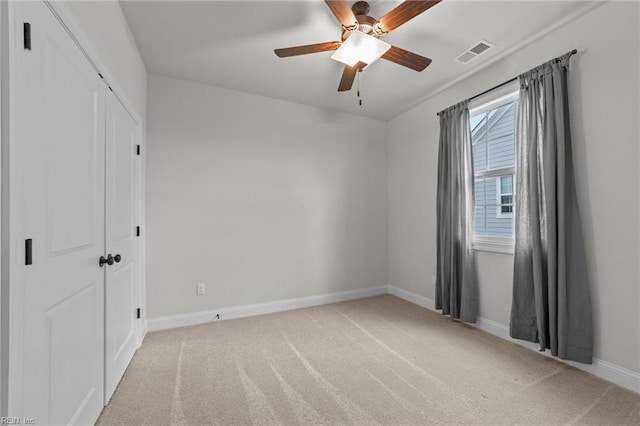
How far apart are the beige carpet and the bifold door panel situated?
0.46 m

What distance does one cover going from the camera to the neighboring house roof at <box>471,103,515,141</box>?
9.42 feet

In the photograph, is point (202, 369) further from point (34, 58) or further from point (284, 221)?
point (34, 58)

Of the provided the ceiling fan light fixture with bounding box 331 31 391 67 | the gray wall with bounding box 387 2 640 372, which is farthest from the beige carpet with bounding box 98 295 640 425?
the ceiling fan light fixture with bounding box 331 31 391 67

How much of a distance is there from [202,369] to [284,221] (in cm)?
190

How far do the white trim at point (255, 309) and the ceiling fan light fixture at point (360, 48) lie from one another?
2803 mm

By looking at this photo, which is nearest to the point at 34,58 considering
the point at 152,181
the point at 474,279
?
the point at 152,181

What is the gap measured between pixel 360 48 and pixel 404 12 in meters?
0.36

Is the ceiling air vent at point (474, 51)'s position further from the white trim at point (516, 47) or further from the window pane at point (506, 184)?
the window pane at point (506, 184)

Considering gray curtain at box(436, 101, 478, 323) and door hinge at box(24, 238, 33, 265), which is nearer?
door hinge at box(24, 238, 33, 265)

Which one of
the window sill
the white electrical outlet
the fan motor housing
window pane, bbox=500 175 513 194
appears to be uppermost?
the fan motor housing

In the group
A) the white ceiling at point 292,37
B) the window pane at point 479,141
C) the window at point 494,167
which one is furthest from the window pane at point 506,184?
the white ceiling at point 292,37

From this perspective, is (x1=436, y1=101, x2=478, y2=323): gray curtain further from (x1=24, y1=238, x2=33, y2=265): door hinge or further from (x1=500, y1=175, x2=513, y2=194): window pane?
(x1=24, y1=238, x2=33, y2=265): door hinge

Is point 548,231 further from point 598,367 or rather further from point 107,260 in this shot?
point 107,260

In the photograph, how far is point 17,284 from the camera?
0.97m
